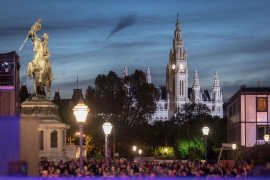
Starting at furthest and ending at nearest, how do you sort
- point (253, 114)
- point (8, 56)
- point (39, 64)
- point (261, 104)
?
point (253, 114) → point (261, 104) → point (8, 56) → point (39, 64)

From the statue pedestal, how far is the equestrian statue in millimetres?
999

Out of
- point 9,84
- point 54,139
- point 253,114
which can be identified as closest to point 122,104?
point 253,114

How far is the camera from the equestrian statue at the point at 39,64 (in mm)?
30047

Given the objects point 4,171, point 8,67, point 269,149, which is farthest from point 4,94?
point 4,171

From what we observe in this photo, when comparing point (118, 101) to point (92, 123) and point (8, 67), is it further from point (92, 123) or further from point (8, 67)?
point (8, 67)

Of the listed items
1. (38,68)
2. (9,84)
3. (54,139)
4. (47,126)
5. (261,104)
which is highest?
(38,68)

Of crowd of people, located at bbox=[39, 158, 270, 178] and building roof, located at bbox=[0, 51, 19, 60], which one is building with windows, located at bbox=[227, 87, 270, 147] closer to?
building roof, located at bbox=[0, 51, 19, 60]

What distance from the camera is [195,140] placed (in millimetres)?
87688

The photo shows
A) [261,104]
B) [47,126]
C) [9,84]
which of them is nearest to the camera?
[47,126]

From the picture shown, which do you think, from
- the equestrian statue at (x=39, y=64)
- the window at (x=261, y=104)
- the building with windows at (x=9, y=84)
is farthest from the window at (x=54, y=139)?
the window at (x=261, y=104)

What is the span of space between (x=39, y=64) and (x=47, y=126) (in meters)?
4.27

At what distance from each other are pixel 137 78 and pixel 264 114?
2829 cm

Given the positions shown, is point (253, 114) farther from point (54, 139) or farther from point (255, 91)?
point (54, 139)

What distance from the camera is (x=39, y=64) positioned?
1186 inches
